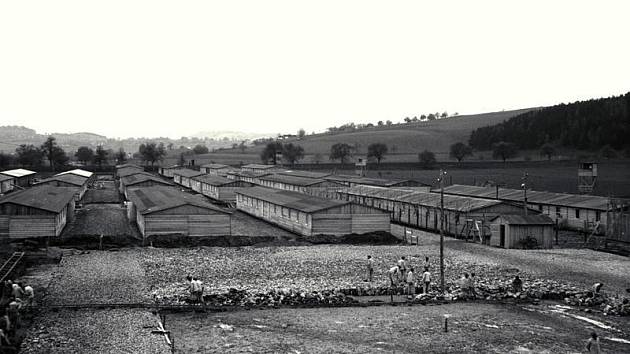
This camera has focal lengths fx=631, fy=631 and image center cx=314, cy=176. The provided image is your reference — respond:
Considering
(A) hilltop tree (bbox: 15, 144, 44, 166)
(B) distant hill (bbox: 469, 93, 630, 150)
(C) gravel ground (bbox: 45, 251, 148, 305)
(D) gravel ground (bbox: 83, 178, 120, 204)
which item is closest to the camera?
(C) gravel ground (bbox: 45, 251, 148, 305)

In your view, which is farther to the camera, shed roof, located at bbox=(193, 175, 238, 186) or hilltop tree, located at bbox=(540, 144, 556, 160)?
hilltop tree, located at bbox=(540, 144, 556, 160)

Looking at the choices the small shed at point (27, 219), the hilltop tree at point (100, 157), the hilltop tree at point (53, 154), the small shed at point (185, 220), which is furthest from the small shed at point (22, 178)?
the hilltop tree at point (100, 157)

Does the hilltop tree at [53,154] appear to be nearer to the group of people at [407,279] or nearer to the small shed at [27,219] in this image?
the small shed at [27,219]

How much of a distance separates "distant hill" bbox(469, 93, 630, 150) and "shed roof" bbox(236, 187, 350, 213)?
233ft

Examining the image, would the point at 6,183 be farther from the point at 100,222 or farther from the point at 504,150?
the point at 504,150

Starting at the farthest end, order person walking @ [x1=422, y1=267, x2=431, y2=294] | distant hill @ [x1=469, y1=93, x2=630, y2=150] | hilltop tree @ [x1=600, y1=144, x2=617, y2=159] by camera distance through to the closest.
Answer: distant hill @ [x1=469, y1=93, x2=630, y2=150], hilltop tree @ [x1=600, y1=144, x2=617, y2=159], person walking @ [x1=422, y1=267, x2=431, y2=294]

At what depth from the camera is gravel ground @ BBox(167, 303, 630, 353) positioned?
19922mm

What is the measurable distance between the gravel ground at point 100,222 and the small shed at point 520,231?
24.7 metres

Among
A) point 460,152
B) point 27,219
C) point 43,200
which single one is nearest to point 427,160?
point 460,152

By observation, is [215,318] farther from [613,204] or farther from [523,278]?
[613,204]

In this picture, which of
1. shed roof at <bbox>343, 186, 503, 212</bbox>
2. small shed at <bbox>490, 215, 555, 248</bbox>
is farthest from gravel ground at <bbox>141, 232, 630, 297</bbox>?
shed roof at <bbox>343, 186, 503, 212</bbox>

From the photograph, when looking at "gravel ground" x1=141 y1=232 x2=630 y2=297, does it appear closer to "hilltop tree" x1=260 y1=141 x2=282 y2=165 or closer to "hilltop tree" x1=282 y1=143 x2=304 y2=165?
"hilltop tree" x1=282 y1=143 x2=304 y2=165

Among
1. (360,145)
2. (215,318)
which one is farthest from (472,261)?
(360,145)

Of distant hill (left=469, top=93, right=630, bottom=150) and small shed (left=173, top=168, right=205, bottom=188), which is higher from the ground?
distant hill (left=469, top=93, right=630, bottom=150)
